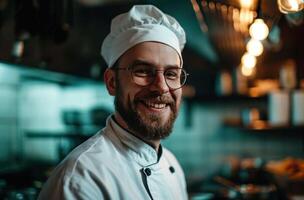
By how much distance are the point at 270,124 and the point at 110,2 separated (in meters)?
2.28

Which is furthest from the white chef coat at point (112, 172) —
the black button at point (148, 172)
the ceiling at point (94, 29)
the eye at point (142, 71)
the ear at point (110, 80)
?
the ceiling at point (94, 29)

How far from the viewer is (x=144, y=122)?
1.41 metres

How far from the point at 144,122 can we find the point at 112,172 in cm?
23

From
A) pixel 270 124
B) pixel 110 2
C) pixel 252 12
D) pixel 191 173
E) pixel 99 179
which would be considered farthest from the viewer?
pixel 191 173

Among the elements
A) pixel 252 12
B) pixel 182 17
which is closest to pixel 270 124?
pixel 182 17

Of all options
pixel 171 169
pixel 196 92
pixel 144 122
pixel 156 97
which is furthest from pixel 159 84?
pixel 196 92

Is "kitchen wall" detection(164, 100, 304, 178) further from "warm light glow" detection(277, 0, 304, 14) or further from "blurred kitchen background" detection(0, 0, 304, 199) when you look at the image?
"warm light glow" detection(277, 0, 304, 14)

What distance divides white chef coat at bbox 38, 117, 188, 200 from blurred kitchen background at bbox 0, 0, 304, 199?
0.76 meters

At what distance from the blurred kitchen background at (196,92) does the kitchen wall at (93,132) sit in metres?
0.01

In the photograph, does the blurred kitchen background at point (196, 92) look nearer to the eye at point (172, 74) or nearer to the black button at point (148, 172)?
the eye at point (172, 74)

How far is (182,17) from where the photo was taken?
10.5 feet

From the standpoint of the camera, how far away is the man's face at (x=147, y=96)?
4.56ft

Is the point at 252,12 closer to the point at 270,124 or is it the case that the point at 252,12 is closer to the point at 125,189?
the point at 125,189

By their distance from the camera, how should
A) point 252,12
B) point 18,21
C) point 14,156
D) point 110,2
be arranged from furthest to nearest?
point 110,2 → point 14,156 → point 18,21 → point 252,12
